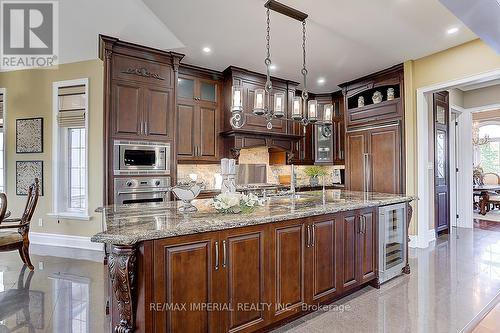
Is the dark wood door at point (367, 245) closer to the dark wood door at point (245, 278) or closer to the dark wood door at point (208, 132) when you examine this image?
the dark wood door at point (245, 278)

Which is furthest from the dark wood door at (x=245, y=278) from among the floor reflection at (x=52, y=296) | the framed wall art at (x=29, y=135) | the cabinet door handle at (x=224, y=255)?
the framed wall art at (x=29, y=135)

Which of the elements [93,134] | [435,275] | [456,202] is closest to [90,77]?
[93,134]

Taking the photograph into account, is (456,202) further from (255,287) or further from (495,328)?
(255,287)

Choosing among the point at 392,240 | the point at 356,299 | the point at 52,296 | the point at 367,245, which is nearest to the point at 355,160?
the point at 392,240

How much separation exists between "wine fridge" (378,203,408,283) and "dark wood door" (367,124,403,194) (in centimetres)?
167

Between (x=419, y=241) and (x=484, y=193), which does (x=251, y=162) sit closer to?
(x=419, y=241)

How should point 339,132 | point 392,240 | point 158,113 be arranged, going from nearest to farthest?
point 392,240 → point 158,113 → point 339,132

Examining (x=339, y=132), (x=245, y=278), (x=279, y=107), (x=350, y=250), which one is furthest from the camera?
(x=339, y=132)

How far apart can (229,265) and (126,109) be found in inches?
121

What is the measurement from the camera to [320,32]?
12.3 feet

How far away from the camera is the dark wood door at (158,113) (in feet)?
14.0

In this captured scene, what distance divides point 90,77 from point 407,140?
5.36 meters

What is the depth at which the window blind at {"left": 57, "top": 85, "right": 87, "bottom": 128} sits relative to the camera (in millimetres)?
4832

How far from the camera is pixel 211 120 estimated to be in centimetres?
512
